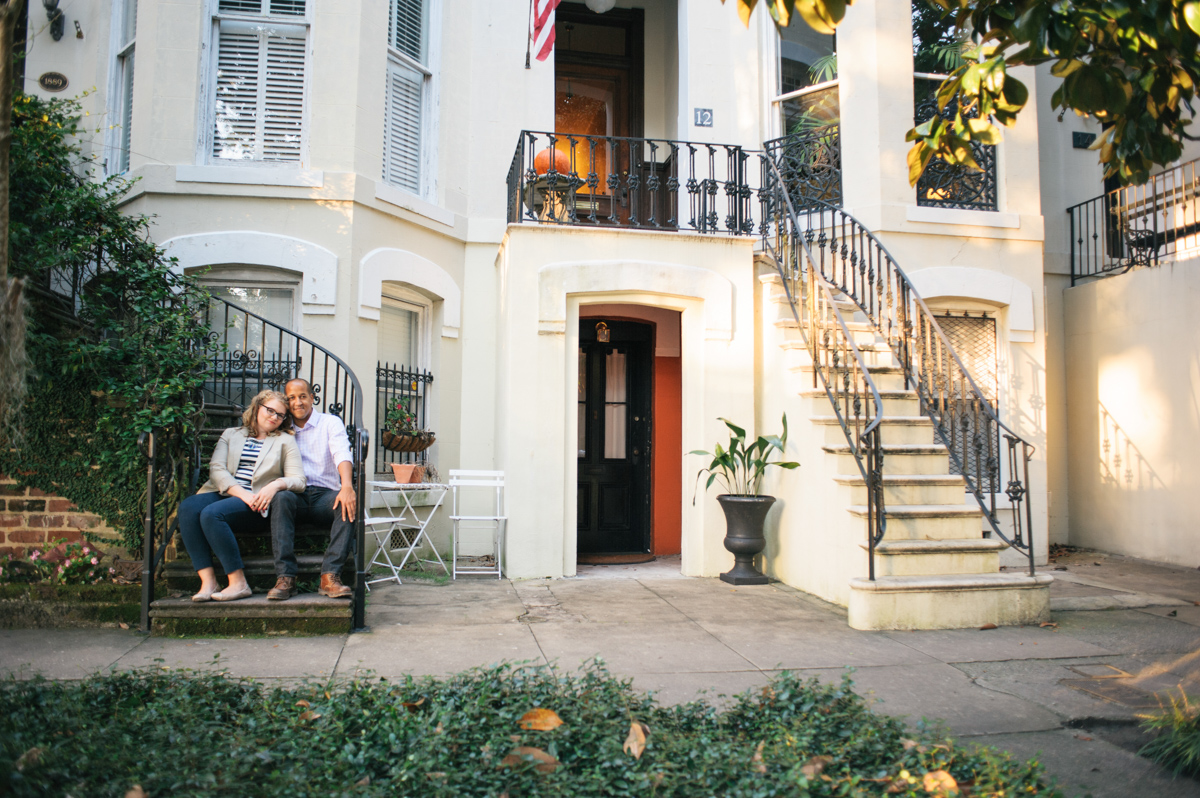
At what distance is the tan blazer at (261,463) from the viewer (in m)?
4.92

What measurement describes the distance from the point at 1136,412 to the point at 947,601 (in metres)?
4.51

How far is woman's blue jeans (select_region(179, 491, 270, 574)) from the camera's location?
4703mm

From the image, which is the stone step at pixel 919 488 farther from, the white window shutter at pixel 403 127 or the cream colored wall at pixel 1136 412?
the white window shutter at pixel 403 127

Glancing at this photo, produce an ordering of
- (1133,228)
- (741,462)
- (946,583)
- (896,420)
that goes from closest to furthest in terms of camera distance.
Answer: (946,583) < (896,420) < (741,462) < (1133,228)

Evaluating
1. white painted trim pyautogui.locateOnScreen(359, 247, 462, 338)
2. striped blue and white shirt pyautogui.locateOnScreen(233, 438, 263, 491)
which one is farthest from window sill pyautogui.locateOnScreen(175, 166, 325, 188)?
striped blue and white shirt pyautogui.locateOnScreen(233, 438, 263, 491)

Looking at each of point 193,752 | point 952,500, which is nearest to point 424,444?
point 952,500

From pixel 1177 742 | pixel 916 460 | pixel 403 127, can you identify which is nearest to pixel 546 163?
pixel 403 127

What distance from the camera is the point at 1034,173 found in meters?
8.17

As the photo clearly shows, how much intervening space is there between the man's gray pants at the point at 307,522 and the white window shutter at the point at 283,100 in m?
3.64

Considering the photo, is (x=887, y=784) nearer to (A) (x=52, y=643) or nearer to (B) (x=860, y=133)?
(A) (x=52, y=643)

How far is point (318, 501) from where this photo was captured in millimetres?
5156

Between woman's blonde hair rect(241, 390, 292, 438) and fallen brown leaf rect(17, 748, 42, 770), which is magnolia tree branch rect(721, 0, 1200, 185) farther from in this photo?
woman's blonde hair rect(241, 390, 292, 438)

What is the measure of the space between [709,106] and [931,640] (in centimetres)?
589

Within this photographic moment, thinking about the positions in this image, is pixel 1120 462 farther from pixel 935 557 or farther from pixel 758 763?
pixel 758 763
